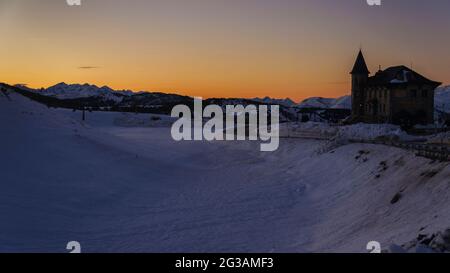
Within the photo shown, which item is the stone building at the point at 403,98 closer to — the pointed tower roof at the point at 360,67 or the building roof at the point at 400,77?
the building roof at the point at 400,77

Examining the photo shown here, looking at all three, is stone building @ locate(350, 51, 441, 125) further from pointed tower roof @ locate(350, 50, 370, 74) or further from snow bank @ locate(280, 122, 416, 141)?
snow bank @ locate(280, 122, 416, 141)

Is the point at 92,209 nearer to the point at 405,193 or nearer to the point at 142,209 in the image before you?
the point at 142,209

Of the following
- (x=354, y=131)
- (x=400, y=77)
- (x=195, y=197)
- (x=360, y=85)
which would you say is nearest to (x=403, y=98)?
(x=400, y=77)

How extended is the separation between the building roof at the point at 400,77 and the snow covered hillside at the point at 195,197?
2867 centimetres

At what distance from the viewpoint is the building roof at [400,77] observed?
6481cm

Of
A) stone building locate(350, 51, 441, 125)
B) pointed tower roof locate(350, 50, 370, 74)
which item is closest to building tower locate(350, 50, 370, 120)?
pointed tower roof locate(350, 50, 370, 74)

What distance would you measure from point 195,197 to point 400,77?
47033mm

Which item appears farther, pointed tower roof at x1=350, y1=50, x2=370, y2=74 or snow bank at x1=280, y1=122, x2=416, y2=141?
pointed tower roof at x1=350, y1=50, x2=370, y2=74

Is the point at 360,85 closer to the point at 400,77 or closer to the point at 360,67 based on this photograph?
the point at 360,67

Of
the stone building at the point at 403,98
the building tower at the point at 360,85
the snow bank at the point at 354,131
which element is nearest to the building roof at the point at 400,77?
the stone building at the point at 403,98

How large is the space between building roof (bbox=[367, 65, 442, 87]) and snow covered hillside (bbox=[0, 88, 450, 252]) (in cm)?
2867

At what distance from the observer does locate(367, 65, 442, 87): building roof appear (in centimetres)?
6481
